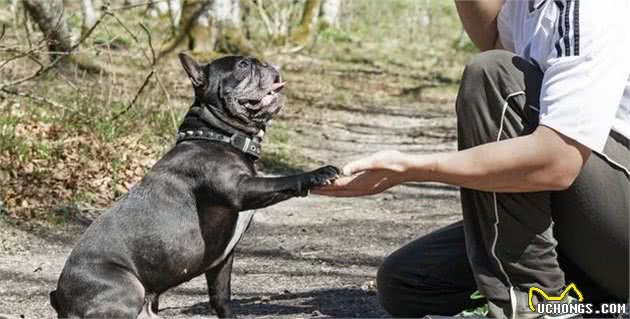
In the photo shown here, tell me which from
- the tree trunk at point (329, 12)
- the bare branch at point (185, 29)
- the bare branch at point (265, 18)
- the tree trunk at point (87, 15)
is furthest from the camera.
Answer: the tree trunk at point (329, 12)

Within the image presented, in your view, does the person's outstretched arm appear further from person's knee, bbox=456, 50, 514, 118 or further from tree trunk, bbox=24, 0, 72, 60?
tree trunk, bbox=24, 0, 72, 60

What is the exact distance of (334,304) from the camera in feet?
16.1

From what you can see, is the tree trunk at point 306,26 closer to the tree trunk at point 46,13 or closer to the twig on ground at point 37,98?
the tree trunk at point 46,13

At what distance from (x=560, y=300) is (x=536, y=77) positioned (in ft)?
2.61

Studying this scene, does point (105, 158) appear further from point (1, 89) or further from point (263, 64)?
point (263, 64)

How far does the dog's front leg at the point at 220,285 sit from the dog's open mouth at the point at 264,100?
2.05 feet

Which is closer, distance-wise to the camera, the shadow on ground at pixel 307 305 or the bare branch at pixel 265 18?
the shadow on ground at pixel 307 305

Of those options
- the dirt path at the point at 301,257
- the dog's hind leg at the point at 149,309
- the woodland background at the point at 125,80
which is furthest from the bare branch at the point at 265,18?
the dog's hind leg at the point at 149,309

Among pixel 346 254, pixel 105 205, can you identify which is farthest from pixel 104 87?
pixel 346 254

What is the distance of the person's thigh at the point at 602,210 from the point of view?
11.8 feet

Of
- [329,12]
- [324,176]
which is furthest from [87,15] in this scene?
[329,12]

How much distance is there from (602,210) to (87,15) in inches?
409

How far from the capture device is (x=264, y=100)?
4527 millimetres

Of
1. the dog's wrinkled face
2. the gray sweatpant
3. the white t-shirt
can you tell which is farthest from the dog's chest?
the white t-shirt
